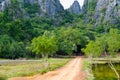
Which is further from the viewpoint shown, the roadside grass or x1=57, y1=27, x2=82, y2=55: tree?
x1=57, y1=27, x2=82, y2=55: tree

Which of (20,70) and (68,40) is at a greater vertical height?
(20,70)

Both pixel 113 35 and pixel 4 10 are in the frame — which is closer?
pixel 113 35

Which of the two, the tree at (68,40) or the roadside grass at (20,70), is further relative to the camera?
the tree at (68,40)

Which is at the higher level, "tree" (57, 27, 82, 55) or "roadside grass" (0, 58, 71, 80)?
"roadside grass" (0, 58, 71, 80)

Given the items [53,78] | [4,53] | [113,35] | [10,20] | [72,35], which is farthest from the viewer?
[72,35]

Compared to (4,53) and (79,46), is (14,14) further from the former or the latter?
(4,53)

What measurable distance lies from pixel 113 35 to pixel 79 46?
85.7m

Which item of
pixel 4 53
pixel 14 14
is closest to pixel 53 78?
pixel 4 53

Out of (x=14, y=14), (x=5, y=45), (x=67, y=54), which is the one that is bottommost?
(x=67, y=54)

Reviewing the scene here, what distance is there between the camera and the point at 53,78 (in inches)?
1795

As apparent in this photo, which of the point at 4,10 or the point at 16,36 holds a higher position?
the point at 4,10

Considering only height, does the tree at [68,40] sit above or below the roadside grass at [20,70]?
below

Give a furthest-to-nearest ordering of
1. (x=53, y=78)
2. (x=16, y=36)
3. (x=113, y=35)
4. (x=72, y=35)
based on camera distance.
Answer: (x=72, y=35) < (x=16, y=36) < (x=113, y=35) < (x=53, y=78)

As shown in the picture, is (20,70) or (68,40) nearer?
(20,70)
